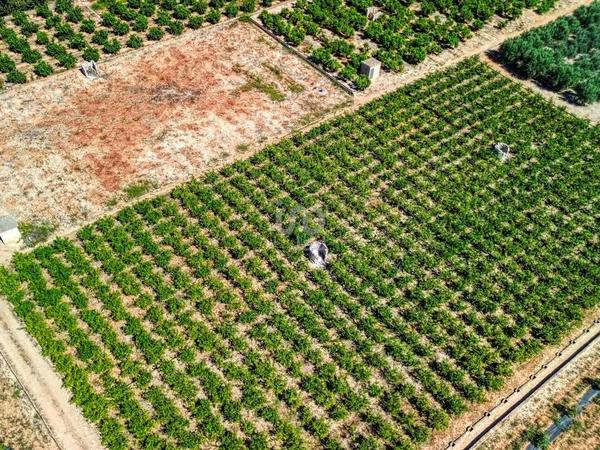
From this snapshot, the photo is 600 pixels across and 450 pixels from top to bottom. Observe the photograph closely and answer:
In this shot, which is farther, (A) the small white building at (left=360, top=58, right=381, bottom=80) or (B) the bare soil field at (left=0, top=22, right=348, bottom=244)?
(A) the small white building at (left=360, top=58, right=381, bottom=80)

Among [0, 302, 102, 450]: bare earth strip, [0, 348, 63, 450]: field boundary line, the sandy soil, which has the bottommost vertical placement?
[0, 348, 63, 450]: field boundary line

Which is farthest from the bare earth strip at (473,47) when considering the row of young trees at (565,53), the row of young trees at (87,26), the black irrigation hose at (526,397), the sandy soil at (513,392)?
the black irrigation hose at (526,397)

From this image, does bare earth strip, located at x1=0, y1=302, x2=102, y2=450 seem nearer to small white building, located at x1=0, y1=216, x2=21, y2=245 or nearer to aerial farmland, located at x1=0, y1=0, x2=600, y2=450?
aerial farmland, located at x1=0, y1=0, x2=600, y2=450

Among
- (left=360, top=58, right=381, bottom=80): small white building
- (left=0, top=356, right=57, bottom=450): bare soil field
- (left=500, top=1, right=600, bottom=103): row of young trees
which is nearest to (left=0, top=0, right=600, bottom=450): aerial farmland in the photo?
(left=0, top=356, right=57, bottom=450): bare soil field


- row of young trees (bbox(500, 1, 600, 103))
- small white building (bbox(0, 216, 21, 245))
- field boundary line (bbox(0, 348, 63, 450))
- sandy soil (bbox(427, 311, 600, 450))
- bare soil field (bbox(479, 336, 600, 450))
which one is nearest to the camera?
field boundary line (bbox(0, 348, 63, 450))

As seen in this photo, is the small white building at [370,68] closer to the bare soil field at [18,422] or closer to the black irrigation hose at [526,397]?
the black irrigation hose at [526,397]

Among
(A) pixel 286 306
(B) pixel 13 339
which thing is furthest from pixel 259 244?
(B) pixel 13 339
